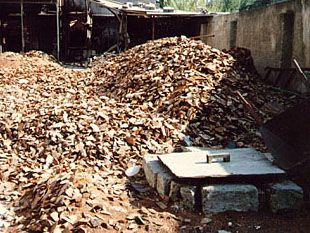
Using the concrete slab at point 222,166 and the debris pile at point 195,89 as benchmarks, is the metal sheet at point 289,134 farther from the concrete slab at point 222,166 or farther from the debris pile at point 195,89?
the debris pile at point 195,89

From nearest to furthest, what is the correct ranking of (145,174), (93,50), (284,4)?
1. (145,174)
2. (284,4)
3. (93,50)

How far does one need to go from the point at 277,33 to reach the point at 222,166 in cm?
568

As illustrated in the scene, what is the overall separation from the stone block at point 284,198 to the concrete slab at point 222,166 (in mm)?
191

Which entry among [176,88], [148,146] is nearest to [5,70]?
[176,88]

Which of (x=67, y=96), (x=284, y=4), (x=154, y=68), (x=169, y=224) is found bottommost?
(x=169, y=224)

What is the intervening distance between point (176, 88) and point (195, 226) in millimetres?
4045

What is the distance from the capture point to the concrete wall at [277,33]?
25.5 feet

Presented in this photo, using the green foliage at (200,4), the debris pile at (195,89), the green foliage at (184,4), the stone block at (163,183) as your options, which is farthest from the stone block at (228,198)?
the green foliage at (200,4)

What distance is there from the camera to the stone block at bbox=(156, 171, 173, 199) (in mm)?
4363

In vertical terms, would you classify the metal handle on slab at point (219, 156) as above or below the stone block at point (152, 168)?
above

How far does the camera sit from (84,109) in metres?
6.81

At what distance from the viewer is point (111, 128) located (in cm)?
616

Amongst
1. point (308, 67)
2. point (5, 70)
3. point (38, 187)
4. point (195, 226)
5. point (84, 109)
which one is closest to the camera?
point (195, 226)

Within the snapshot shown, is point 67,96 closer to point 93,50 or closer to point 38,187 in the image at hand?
point 38,187
